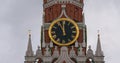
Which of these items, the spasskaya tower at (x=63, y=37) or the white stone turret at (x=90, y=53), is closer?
the spasskaya tower at (x=63, y=37)

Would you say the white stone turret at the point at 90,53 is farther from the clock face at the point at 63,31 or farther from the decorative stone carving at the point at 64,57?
the decorative stone carving at the point at 64,57

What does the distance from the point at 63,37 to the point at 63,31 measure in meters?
0.66

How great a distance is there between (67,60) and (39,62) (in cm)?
291

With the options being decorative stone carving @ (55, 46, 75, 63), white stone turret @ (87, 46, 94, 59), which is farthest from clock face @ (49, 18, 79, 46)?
white stone turret @ (87, 46, 94, 59)

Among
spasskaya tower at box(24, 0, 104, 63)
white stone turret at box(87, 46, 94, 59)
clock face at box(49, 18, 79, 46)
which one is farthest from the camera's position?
clock face at box(49, 18, 79, 46)

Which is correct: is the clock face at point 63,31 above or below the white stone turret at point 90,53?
above

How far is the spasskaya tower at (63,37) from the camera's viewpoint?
286ft

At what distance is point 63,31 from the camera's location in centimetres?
8888

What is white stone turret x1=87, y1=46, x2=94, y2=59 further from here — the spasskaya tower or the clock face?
the clock face

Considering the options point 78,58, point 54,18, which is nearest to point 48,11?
point 54,18

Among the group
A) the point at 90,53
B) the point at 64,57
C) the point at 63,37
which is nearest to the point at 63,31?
the point at 63,37

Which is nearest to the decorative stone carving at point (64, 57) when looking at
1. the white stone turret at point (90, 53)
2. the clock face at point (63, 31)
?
the clock face at point (63, 31)

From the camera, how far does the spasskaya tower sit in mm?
87250

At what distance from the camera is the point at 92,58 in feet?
287
